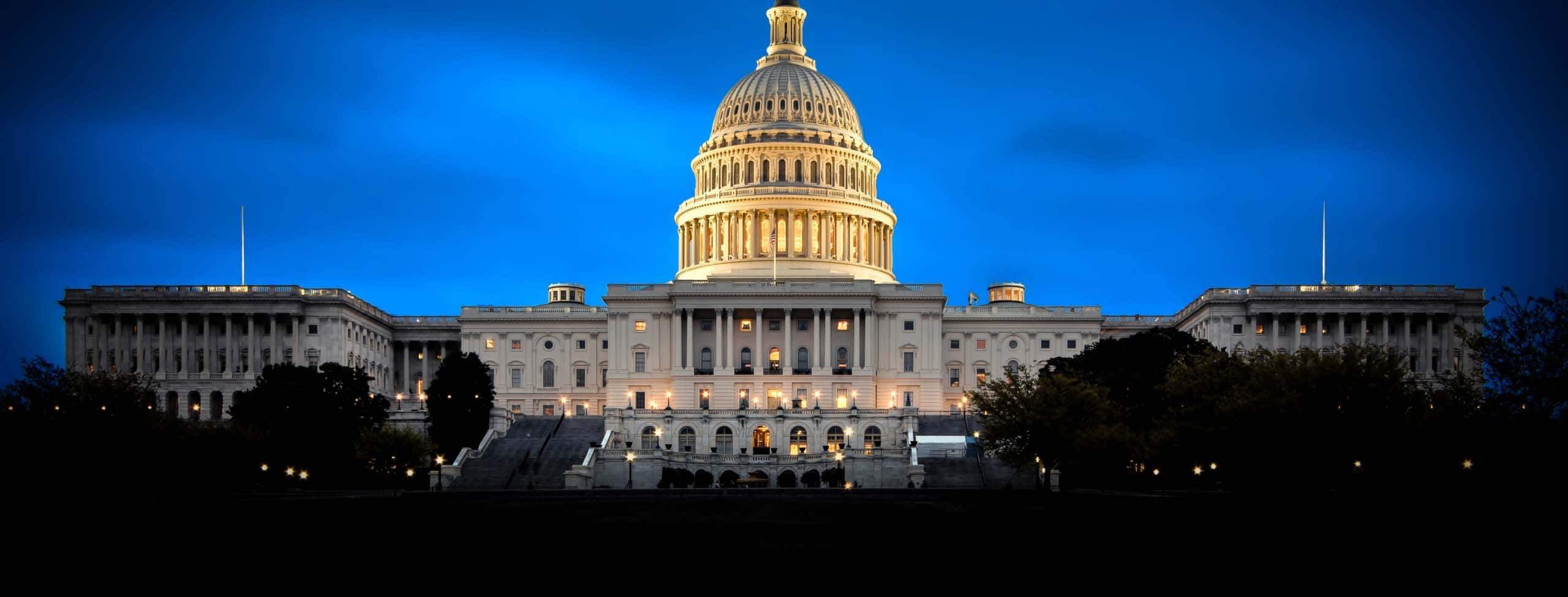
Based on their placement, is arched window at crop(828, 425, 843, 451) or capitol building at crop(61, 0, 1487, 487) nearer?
arched window at crop(828, 425, 843, 451)

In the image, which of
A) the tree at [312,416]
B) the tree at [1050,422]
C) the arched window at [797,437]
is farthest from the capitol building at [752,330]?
the tree at [1050,422]

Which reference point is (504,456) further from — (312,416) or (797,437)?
(797,437)

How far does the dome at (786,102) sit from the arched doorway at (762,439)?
50.5 m

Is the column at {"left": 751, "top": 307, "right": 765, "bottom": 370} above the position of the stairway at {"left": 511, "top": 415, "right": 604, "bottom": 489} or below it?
above

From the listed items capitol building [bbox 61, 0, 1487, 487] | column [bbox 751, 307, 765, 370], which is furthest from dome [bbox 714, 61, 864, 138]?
column [bbox 751, 307, 765, 370]

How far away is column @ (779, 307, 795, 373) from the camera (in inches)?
5389

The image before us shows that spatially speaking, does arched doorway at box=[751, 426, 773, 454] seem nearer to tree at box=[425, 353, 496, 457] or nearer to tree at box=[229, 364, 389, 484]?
tree at box=[425, 353, 496, 457]

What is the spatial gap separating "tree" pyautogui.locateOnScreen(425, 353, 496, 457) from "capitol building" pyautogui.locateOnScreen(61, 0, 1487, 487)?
4.21 m

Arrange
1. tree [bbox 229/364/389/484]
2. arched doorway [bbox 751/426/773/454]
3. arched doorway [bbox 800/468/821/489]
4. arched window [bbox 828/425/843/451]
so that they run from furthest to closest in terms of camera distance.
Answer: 1. arched window [bbox 828/425/843/451]
2. arched doorway [bbox 751/426/773/454]
3. arched doorway [bbox 800/468/821/489]
4. tree [bbox 229/364/389/484]

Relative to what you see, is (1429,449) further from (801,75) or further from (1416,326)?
(801,75)

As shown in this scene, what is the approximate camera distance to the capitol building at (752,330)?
136 meters

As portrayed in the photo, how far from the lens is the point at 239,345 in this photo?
468ft

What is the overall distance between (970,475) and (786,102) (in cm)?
7336

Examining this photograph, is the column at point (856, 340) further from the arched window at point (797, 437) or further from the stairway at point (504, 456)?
the stairway at point (504, 456)
